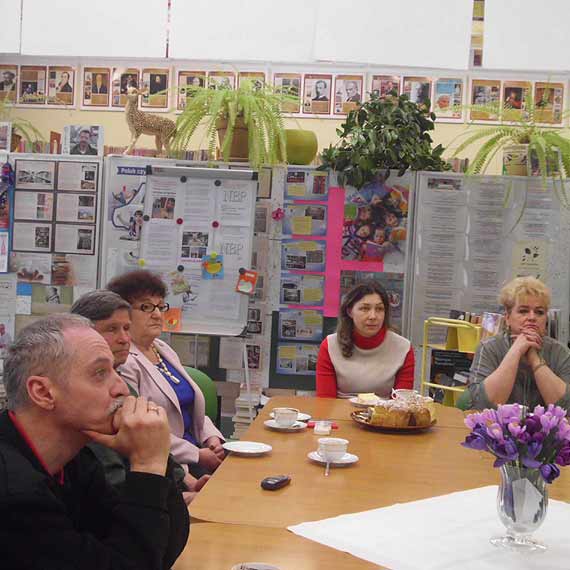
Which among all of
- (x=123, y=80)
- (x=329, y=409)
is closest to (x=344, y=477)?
(x=329, y=409)

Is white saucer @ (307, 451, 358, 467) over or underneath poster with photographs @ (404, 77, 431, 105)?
underneath

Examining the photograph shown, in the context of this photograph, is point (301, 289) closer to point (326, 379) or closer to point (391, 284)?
point (391, 284)

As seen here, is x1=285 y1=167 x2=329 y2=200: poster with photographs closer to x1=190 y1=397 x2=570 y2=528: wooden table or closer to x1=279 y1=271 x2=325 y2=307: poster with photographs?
x1=279 y1=271 x2=325 y2=307: poster with photographs

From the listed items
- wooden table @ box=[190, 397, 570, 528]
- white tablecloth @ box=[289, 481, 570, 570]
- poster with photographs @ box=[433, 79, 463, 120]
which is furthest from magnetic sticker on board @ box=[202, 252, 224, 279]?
poster with photographs @ box=[433, 79, 463, 120]

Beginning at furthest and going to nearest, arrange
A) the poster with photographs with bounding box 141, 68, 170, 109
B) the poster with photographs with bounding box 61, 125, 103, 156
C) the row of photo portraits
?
the poster with photographs with bounding box 141, 68, 170, 109, the row of photo portraits, the poster with photographs with bounding box 61, 125, 103, 156

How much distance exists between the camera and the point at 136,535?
1.53 meters

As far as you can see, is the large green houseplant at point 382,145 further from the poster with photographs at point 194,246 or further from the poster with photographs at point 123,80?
the poster with photographs at point 123,80

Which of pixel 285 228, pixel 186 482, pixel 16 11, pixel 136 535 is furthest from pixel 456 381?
pixel 16 11

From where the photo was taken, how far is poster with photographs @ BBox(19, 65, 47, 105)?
24.0ft

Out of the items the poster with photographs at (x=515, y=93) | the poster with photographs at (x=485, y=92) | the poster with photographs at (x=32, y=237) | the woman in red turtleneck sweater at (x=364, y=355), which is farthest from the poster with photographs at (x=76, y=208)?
the poster with photographs at (x=515, y=93)

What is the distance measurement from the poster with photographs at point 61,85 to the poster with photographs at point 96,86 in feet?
0.39

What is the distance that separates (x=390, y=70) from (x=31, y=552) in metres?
6.25

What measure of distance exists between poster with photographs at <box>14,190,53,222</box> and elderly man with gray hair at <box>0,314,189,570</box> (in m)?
3.45

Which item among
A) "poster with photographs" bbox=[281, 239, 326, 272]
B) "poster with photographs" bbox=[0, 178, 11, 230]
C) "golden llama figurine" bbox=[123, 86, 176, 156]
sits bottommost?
"poster with photographs" bbox=[281, 239, 326, 272]
